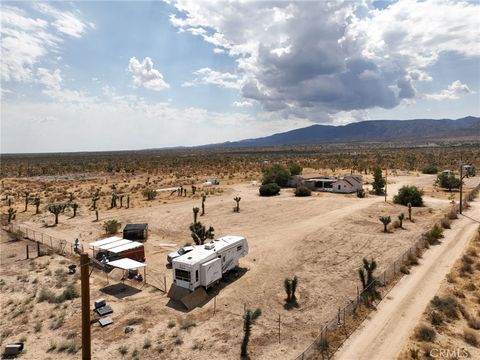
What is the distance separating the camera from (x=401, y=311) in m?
17.8

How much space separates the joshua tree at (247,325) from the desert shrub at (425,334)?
7031 mm

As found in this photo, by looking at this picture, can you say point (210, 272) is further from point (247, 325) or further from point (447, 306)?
point (447, 306)

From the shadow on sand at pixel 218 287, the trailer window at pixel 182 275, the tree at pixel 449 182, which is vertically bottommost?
the shadow on sand at pixel 218 287

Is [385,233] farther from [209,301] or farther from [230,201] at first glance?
[230,201]

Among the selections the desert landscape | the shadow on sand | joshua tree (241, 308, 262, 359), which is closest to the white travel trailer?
the shadow on sand

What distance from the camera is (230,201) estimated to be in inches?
2007

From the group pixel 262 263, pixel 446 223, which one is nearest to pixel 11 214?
pixel 262 263

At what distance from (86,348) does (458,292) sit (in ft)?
61.8

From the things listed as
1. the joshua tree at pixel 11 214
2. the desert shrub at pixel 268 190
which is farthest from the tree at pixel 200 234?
the desert shrub at pixel 268 190

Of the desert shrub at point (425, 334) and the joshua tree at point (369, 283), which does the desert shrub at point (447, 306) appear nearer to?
the desert shrub at point (425, 334)

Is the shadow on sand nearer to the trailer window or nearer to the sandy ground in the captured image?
the sandy ground

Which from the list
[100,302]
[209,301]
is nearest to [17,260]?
[100,302]

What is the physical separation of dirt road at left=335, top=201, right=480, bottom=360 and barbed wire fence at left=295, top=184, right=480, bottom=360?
0.32 meters

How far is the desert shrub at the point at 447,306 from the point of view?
17.4 m
